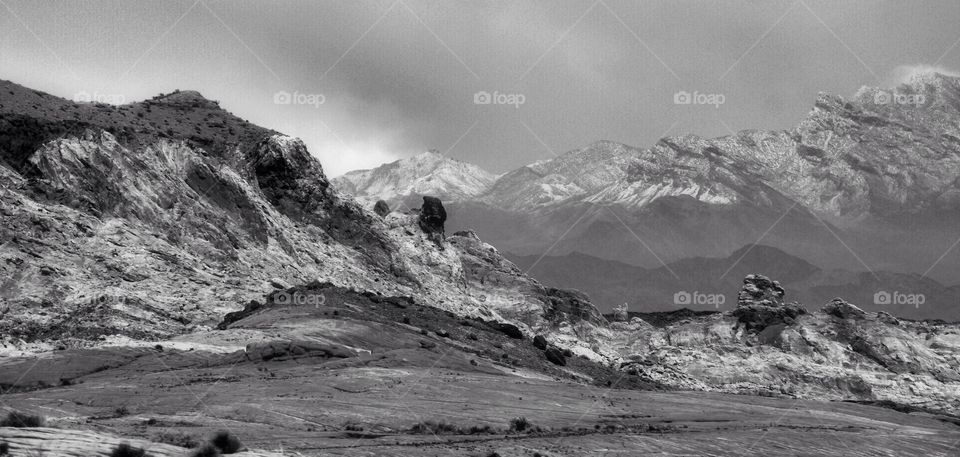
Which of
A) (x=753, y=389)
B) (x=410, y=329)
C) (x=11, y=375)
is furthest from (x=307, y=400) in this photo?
(x=753, y=389)

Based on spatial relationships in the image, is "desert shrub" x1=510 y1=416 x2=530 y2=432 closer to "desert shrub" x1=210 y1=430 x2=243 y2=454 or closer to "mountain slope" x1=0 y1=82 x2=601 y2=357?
"desert shrub" x1=210 y1=430 x2=243 y2=454

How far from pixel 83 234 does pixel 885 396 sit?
5212 inches

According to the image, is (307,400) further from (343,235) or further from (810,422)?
(343,235)

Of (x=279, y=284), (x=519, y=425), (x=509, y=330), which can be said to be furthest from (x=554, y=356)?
(x=519, y=425)

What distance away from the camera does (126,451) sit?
30547 millimetres

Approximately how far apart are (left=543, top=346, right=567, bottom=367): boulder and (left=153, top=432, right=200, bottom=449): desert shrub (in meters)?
85.2

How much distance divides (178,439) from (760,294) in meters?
175

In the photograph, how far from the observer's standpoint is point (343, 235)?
5684 inches

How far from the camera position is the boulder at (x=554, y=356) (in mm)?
121812

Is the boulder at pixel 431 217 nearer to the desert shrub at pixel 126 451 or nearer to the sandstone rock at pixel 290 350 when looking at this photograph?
the sandstone rock at pixel 290 350

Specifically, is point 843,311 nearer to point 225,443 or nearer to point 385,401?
point 385,401

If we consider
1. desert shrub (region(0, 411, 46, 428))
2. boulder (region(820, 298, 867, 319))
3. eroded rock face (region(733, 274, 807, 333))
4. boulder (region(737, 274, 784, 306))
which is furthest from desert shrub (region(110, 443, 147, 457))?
boulder (region(737, 274, 784, 306))

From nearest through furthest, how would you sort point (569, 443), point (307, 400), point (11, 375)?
point (569, 443), point (307, 400), point (11, 375)

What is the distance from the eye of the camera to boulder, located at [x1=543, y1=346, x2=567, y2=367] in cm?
12181
